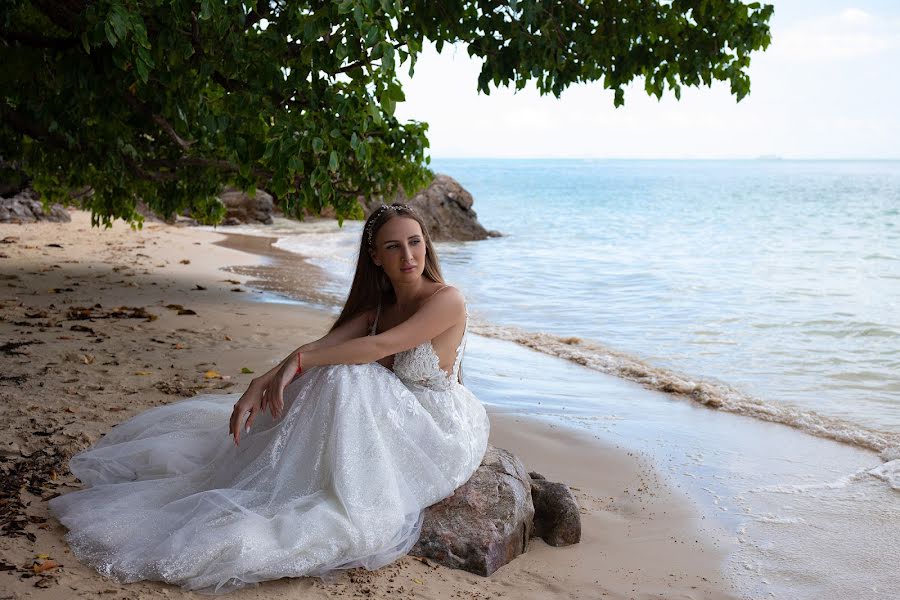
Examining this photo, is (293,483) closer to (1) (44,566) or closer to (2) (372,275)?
(1) (44,566)

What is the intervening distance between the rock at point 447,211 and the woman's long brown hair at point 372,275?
1779 cm

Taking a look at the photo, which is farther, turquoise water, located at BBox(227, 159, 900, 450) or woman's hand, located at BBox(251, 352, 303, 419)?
turquoise water, located at BBox(227, 159, 900, 450)

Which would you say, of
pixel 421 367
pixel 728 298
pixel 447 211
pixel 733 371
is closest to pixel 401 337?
pixel 421 367

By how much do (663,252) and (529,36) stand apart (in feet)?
52.2

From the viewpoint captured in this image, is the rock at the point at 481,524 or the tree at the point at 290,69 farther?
the tree at the point at 290,69

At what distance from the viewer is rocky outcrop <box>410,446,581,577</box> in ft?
12.8

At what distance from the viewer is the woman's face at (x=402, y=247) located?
14.1 ft

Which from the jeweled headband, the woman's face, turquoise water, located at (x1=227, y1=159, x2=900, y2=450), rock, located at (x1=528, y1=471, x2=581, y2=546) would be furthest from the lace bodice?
turquoise water, located at (x1=227, y1=159, x2=900, y2=450)

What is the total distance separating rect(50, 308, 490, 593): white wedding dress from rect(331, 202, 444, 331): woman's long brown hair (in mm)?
461

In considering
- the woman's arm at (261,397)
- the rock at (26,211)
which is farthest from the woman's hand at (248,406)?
the rock at (26,211)

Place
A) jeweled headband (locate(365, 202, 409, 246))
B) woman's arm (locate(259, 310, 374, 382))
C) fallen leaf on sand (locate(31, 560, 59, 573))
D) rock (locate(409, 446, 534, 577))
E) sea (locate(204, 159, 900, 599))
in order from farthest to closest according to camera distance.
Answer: sea (locate(204, 159, 900, 599)), woman's arm (locate(259, 310, 374, 382)), jeweled headband (locate(365, 202, 409, 246)), rock (locate(409, 446, 534, 577)), fallen leaf on sand (locate(31, 560, 59, 573))

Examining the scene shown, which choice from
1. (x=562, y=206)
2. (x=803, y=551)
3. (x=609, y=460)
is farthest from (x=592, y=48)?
(x=562, y=206)

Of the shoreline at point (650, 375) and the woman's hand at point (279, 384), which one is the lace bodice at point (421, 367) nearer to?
the woman's hand at point (279, 384)

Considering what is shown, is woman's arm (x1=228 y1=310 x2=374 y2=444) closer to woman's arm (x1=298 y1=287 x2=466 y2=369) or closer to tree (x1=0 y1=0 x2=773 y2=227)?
woman's arm (x1=298 y1=287 x2=466 y2=369)
